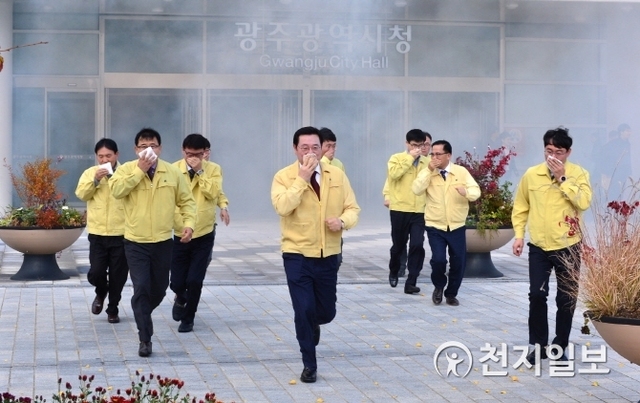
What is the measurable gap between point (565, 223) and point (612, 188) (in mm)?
13428

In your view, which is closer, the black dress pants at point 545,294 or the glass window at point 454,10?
the black dress pants at point 545,294

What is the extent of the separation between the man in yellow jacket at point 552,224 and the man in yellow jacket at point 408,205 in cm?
338

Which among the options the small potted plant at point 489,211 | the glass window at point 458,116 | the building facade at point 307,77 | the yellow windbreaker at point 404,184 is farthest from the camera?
the glass window at point 458,116

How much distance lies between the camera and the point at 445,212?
9875 mm

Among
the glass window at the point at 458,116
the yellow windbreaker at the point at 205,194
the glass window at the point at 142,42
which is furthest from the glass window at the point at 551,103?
the yellow windbreaker at the point at 205,194

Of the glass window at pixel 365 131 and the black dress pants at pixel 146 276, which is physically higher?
the glass window at pixel 365 131

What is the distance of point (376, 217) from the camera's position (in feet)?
64.7

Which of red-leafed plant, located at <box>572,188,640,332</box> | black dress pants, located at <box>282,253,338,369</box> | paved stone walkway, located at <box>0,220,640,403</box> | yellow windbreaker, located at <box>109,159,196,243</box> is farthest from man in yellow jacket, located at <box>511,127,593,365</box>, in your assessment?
yellow windbreaker, located at <box>109,159,196,243</box>

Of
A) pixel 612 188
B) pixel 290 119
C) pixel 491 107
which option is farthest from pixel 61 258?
pixel 612 188

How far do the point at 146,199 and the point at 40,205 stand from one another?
4061 millimetres

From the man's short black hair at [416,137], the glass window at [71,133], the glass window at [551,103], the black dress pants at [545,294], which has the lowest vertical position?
the black dress pants at [545,294]

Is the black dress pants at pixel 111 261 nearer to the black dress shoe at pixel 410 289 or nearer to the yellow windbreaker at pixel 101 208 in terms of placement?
the yellow windbreaker at pixel 101 208

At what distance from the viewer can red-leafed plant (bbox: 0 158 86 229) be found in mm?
11250

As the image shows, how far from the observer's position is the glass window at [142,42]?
18.8 metres
